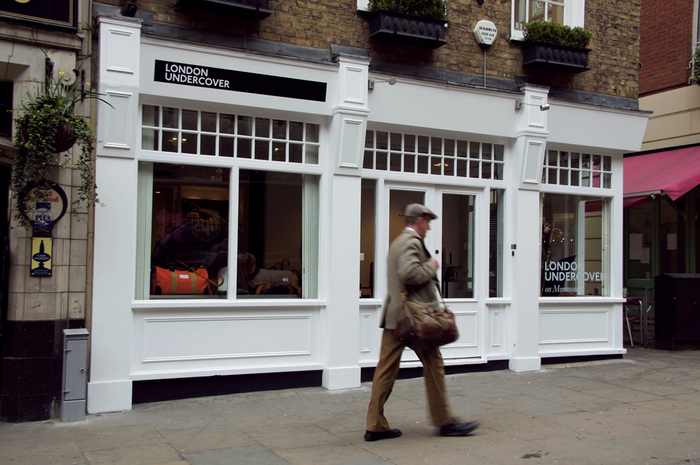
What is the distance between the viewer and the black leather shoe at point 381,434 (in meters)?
5.42

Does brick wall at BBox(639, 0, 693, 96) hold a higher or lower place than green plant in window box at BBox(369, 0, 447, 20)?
higher

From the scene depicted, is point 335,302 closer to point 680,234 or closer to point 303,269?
point 303,269

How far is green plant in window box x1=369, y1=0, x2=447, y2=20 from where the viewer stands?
7984 millimetres

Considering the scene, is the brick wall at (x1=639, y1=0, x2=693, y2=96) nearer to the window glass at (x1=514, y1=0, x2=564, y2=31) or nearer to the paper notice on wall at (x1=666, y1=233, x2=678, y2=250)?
the paper notice on wall at (x1=666, y1=233, x2=678, y2=250)

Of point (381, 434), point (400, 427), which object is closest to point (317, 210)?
point (400, 427)

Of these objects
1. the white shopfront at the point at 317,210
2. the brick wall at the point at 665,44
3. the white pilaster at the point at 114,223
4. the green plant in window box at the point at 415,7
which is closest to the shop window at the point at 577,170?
the white shopfront at the point at 317,210

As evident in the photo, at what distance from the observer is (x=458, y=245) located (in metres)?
8.88

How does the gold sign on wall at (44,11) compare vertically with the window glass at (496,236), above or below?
above

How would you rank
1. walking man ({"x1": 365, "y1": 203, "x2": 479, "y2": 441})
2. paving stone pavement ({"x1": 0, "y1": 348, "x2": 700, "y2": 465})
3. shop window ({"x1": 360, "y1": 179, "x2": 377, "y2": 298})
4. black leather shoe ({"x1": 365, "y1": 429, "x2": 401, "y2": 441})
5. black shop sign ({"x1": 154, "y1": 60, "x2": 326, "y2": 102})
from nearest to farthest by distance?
paving stone pavement ({"x1": 0, "y1": 348, "x2": 700, "y2": 465}) → walking man ({"x1": 365, "y1": 203, "x2": 479, "y2": 441}) → black leather shoe ({"x1": 365, "y1": 429, "x2": 401, "y2": 441}) → black shop sign ({"x1": 154, "y1": 60, "x2": 326, "y2": 102}) → shop window ({"x1": 360, "y1": 179, "x2": 377, "y2": 298})

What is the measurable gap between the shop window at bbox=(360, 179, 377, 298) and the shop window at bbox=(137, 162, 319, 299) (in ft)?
2.09

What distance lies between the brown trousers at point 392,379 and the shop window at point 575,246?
178 inches

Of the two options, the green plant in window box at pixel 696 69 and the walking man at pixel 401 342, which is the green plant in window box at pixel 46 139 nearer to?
the walking man at pixel 401 342

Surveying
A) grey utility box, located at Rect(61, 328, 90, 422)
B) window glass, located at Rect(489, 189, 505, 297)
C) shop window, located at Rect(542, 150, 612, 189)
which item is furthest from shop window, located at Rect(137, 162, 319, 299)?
shop window, located at Rect(542, 150, 612, 189)

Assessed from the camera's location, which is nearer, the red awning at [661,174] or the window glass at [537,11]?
the window glass at [537,11]
